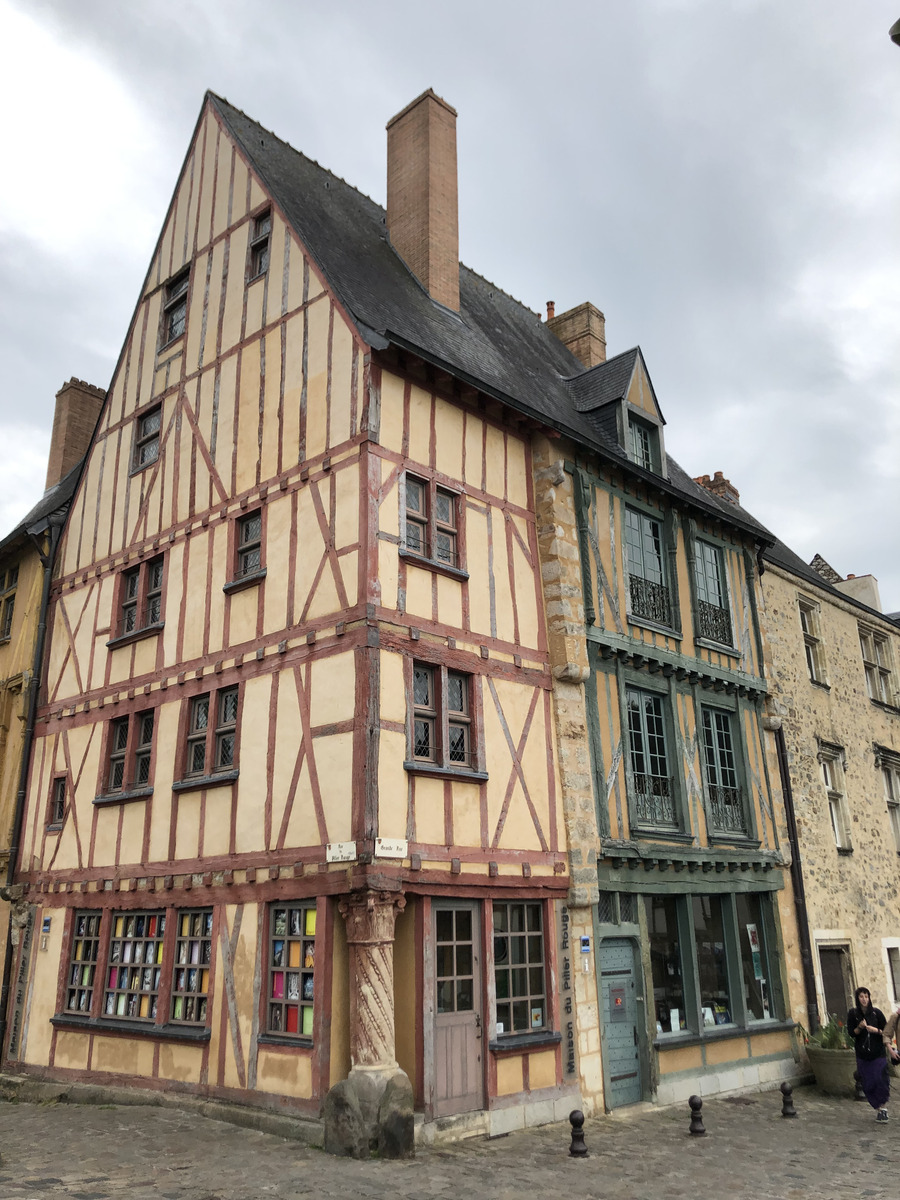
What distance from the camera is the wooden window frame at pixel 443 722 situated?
9555 mm

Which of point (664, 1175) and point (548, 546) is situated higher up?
point (548, 546)

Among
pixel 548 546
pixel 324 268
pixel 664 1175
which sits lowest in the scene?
pixel 664 1175

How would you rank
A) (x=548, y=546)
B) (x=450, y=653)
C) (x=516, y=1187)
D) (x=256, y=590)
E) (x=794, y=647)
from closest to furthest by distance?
(x=516, y=1187), (x=450, y=653), (x=256, y=590), (x=548, y=546), (x=794, y=647)

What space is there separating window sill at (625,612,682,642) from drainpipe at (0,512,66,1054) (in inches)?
333

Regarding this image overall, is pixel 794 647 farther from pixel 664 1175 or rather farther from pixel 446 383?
pixel 664 1175

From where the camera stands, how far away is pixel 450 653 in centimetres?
1010

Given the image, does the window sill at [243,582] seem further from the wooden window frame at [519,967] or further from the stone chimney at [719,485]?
the stone chimney at [719,485]

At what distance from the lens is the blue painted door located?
34.8 feet

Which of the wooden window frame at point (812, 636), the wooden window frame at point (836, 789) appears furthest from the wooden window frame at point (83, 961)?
the wooden window frame at point (812, 636)

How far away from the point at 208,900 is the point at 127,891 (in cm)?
168

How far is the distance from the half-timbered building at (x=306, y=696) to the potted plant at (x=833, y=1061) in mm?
4579

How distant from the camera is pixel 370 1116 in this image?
26.1 feet

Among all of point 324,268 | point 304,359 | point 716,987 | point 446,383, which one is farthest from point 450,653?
point 716,987

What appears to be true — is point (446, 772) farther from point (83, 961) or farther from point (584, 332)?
point (584, 332)
